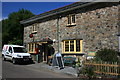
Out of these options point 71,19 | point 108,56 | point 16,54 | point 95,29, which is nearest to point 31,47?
point 16,54

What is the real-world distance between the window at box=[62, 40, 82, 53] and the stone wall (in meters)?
0.42

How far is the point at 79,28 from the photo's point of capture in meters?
13.2

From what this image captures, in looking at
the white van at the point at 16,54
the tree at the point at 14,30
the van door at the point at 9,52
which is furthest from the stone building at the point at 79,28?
the tree at the point at 14,30

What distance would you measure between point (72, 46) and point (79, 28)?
1.93m

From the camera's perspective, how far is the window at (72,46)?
13192 mm

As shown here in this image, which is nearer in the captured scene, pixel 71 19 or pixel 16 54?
pixel 71 19

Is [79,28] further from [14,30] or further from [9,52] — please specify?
[14,30]

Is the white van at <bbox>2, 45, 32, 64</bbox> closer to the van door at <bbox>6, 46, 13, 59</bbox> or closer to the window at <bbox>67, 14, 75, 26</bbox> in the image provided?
the van door at <bbox>6, 46, 13, 59</bbox>

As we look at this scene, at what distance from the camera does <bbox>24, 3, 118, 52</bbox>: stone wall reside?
11.2 meters

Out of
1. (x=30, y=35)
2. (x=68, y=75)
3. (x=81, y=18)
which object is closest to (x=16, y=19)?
(x=30, y=35)

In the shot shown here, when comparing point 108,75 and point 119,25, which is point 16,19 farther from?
point 108,75

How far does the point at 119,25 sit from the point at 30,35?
11.3 metres

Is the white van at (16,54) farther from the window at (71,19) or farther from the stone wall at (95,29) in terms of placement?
the window at (71,19)

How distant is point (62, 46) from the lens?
14.3 meters
